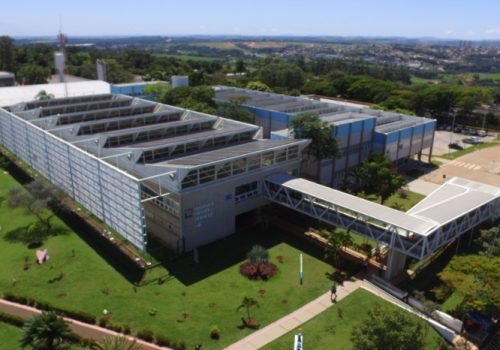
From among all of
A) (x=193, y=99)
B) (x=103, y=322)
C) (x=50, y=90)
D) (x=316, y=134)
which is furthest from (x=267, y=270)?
(x=50, y=90)

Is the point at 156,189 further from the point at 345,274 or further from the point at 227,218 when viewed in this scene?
the point at 345,274

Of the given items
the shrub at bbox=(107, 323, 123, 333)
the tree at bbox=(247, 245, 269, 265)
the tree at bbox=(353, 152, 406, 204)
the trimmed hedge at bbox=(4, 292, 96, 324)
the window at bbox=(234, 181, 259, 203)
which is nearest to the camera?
the shrub at bbox=(107, 323, 123, 333)

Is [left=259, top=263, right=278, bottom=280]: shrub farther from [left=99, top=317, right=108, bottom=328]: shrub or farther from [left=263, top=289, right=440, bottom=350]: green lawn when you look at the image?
[left=99, top=317, right=108, bottom=328]: shrub

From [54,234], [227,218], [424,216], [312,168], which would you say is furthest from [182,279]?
[312,168]

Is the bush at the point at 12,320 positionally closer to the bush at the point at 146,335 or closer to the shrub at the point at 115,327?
the shrub at the point at 115,327

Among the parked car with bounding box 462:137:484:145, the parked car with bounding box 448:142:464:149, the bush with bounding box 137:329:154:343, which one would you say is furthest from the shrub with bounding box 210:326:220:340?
the parked car with bounding box 462:137:484:145

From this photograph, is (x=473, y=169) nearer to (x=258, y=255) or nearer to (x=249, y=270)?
(x=258, y=255)
